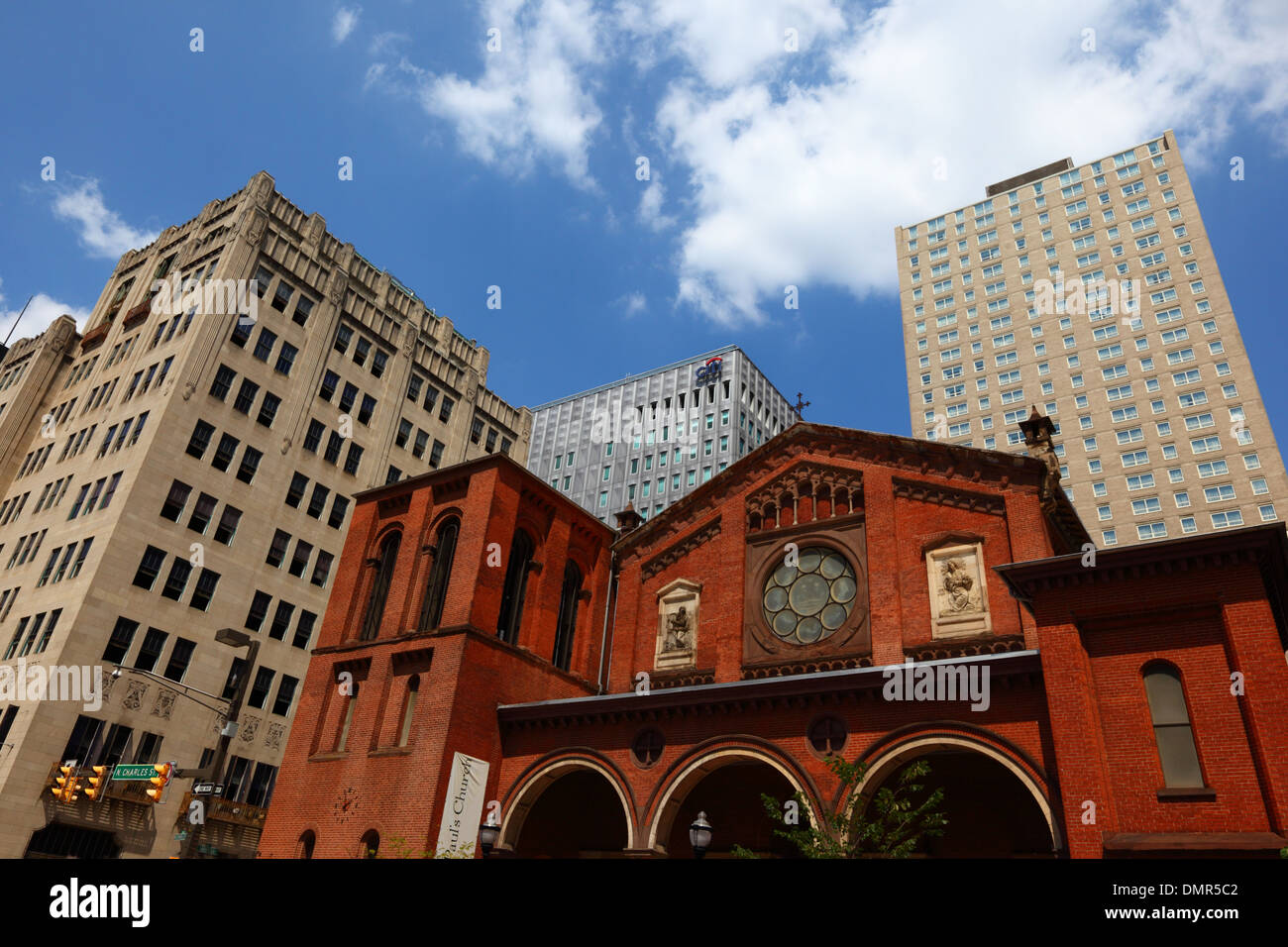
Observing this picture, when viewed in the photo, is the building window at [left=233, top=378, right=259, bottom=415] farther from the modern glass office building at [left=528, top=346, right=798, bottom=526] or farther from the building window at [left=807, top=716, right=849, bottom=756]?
the modern glass office building at [left=528, top=346, right=798, bottom=526]

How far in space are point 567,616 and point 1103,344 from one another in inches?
3242

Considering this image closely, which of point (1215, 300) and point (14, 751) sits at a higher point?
point (1215, 300)

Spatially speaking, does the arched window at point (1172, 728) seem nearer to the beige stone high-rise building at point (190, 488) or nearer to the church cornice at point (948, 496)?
the church cornice at point (948, 496)

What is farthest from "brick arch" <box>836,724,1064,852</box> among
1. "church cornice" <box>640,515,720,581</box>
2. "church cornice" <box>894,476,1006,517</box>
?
"church cornice" <box>640,515,720,581</box>

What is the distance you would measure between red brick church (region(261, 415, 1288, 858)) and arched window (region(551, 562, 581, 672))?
0.16 m

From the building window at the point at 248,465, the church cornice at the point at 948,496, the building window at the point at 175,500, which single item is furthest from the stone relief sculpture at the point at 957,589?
the building window at the point at 248,465

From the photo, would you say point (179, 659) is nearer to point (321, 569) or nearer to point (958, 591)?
point (321, 569)

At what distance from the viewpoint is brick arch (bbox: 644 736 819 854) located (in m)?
22.4

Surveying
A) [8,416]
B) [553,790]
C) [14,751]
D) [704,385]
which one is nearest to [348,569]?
[553,790]

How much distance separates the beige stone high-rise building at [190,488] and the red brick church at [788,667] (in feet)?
39.0

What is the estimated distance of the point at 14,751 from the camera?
35188 millimetres

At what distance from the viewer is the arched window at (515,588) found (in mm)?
29594
